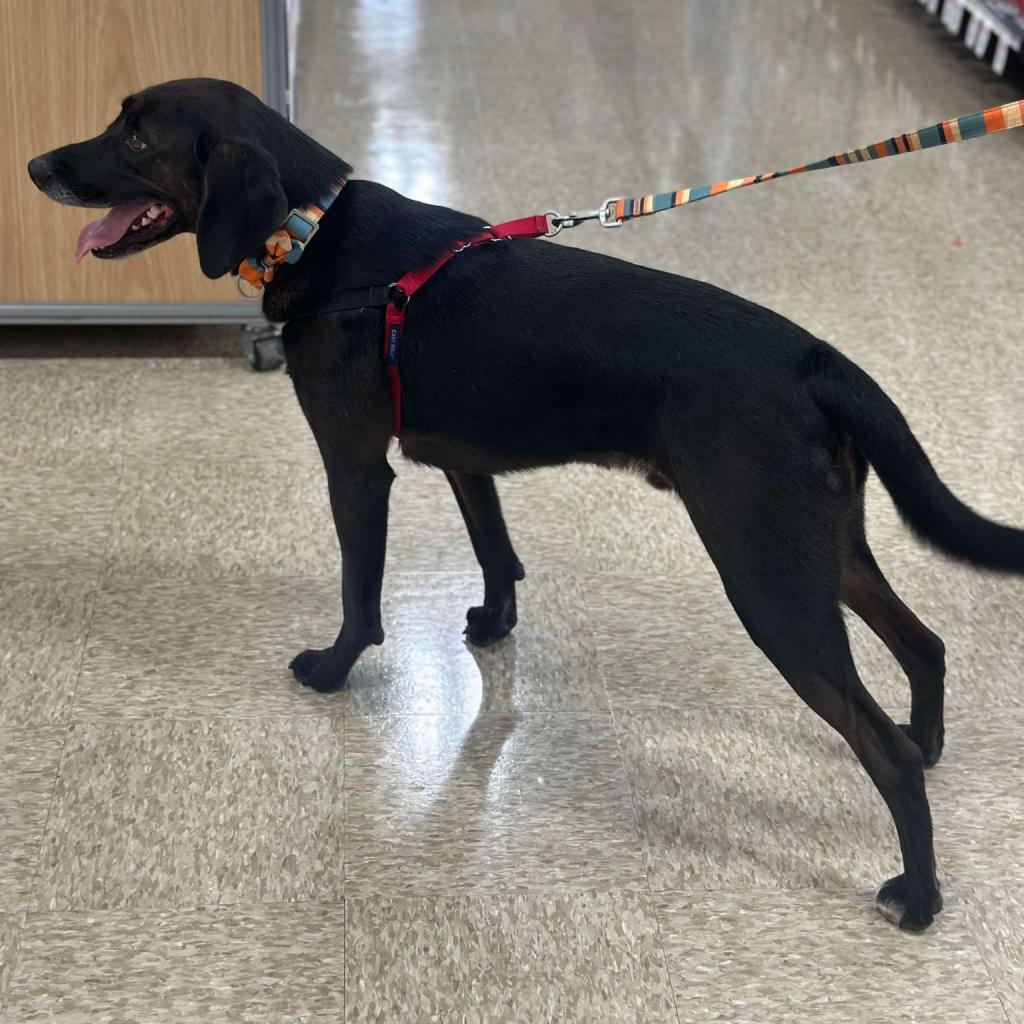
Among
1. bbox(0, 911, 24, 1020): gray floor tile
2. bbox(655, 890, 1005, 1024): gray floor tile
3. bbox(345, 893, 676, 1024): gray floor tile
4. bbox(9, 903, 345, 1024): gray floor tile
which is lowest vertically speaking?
bbox(0, 911, 24, 1020): gray floor tile

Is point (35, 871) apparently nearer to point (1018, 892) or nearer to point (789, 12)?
point (1018, 892)

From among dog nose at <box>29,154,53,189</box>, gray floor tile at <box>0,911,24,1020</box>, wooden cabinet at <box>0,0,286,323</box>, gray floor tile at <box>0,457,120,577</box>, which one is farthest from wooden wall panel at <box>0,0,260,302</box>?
gray floor tile at <box>0,911,24,1020</box>

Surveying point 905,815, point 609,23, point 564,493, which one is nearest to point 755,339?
point 905,815

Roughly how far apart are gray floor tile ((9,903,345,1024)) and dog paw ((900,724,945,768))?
826mm

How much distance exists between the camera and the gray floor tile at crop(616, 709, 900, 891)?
1.70 metres

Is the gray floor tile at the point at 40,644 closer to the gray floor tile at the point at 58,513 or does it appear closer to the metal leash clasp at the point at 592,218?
the gray floor tile at the point at 58,513

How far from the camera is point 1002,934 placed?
1604 millimetres

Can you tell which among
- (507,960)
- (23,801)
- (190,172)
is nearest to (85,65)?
(190,172)

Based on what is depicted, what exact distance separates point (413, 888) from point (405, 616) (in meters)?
0.62

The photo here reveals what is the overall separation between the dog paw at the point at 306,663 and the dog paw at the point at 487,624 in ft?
0.79

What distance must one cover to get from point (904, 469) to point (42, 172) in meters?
1.15

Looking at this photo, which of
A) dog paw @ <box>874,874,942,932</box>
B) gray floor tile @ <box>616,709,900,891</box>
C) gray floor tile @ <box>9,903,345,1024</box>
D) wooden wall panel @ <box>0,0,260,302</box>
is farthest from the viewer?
wooden wall panel @ <box>0,0,260,302</box>

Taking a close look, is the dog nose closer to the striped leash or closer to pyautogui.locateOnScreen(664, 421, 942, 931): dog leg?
the striped leash

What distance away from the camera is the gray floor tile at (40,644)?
6.38 ft
